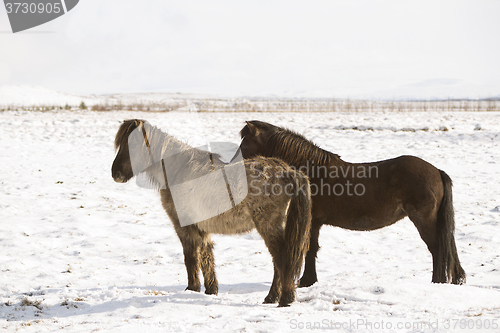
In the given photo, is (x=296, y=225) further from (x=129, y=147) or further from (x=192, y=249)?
(x=129, y=147)

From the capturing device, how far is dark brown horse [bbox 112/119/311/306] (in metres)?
3.71

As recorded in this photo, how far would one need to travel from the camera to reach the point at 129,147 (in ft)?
14.1

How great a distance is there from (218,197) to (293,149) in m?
1.50

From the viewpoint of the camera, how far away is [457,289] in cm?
376

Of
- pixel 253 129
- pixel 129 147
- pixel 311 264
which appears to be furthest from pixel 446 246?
pixel 129 147

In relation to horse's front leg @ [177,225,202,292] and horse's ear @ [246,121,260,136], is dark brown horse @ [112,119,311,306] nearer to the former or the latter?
horse's front leg @ [177,225,202,292]

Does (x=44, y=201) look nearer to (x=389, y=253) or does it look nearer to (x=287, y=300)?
(x=287, y=300)

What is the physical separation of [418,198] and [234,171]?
2186mm

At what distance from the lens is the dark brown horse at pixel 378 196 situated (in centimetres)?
420

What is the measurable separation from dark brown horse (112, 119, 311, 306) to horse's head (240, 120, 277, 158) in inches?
38.0

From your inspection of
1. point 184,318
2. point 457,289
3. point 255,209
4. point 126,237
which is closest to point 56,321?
point 184,318

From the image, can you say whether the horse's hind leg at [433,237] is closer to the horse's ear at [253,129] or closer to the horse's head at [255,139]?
the horse's head at [255,139]

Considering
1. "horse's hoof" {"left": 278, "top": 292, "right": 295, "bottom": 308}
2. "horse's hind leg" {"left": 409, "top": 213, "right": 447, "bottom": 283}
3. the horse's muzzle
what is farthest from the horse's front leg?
"horse's hind leg" {"left": 409, "top": 213, "right": 447, "bottom": 283}

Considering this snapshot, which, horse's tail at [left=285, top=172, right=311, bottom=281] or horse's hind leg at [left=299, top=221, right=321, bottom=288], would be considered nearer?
horse's tail at [left=285, top=172, right=311, bottom=281]
